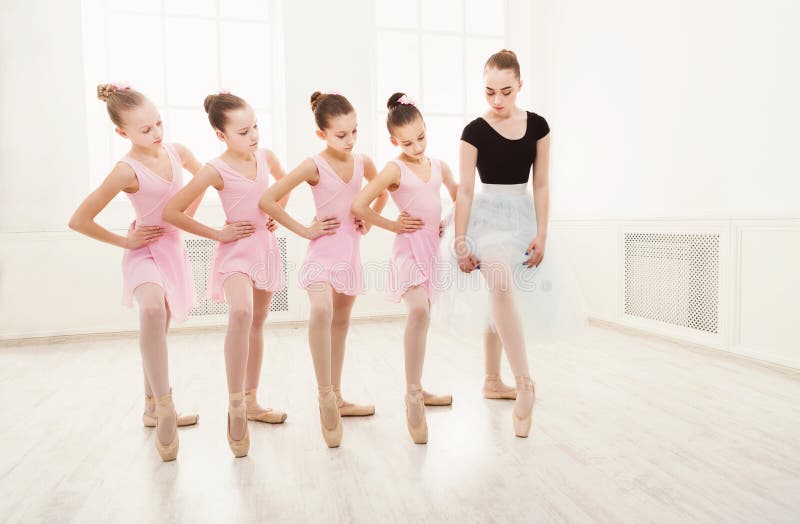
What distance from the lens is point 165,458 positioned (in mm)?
1720

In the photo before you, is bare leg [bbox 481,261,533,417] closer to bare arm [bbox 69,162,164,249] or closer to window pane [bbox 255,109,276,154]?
bare arm [bbox 69,162,164,249]

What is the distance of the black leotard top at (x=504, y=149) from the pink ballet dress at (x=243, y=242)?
718 mm

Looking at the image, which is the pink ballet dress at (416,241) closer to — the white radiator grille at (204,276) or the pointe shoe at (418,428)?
the pointe shoe at (418,428)

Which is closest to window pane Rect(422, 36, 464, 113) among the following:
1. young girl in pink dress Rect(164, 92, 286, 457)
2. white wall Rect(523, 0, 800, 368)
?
white wall Rect(523, 0, 800, 368)

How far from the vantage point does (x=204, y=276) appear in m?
3.84

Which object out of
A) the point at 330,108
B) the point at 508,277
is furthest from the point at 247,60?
the point at 508,277

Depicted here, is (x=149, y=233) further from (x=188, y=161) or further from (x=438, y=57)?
(x=438, y=57)

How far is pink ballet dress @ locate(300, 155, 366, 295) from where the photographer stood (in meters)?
1.88

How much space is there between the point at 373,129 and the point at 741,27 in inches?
89.9

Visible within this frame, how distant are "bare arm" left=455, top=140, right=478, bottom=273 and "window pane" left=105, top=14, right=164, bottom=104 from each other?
283 cm

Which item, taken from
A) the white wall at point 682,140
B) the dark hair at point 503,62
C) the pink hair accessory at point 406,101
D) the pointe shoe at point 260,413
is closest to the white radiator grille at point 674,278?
the white wall at point 682,140

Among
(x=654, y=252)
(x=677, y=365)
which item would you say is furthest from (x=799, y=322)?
(x=654, y=252)

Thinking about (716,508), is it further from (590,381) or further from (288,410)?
(288,410)

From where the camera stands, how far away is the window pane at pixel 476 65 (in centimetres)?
452
